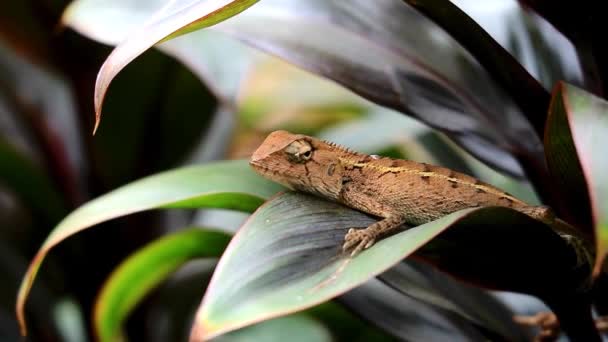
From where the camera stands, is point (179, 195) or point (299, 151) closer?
point (179, 195)

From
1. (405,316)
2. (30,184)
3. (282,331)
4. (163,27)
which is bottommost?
(282,331)

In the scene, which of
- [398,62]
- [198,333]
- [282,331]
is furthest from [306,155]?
[282,331]

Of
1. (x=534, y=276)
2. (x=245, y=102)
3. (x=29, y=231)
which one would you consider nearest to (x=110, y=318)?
(x=245, y=102)

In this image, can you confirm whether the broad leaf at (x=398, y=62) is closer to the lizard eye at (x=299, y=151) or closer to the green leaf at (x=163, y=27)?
the lizard eye at (x=299, y=151)

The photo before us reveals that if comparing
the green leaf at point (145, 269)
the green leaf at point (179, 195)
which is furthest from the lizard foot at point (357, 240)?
the green leaf at point (145, 269)

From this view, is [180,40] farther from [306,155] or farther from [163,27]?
[163,27]

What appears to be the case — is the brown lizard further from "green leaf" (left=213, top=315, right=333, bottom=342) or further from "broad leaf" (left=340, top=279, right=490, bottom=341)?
"green leaf" (left=213, top=315, right=333, bottom=342)
